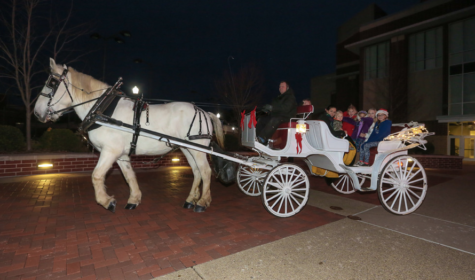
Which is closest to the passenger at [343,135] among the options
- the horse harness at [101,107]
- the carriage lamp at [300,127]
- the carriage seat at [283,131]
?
the carriage seat at [283,131]

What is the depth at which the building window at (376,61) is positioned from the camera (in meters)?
21.5

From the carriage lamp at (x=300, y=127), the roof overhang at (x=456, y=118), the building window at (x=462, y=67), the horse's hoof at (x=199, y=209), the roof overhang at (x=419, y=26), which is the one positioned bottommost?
the horse's hoof at (x=199, y=209)

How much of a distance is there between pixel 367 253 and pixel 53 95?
16.1 feet

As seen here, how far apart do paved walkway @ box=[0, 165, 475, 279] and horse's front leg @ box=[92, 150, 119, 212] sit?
0.25 metres

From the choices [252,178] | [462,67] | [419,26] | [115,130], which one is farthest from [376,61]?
[115,130]

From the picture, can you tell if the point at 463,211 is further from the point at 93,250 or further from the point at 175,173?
the point at 175,173

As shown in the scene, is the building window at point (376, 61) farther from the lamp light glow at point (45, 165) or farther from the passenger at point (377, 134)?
the lamp light glow at point (45, 165)

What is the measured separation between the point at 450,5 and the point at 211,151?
22.4m

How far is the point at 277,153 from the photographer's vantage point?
456 centimetres

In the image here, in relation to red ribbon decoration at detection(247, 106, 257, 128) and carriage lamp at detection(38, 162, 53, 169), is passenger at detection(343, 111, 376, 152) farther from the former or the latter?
carriage lamp at detection(38, 162, 53, 169)

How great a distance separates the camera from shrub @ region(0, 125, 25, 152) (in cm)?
797

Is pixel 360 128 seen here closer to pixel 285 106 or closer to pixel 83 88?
pixel 285 106

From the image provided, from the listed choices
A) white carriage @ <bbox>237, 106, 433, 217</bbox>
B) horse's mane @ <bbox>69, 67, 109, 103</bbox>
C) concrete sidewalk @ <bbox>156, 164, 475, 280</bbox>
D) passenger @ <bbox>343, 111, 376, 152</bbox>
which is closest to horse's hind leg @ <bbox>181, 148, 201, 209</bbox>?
white carriage @ <bbox>237, 106, 433, 217</bbox>

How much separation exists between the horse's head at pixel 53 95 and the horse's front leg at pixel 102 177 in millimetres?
1063
